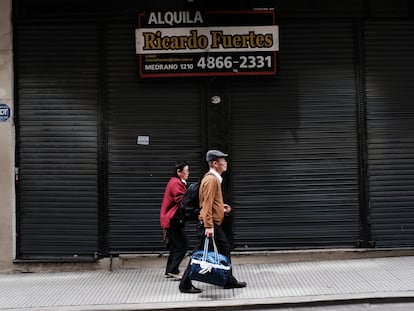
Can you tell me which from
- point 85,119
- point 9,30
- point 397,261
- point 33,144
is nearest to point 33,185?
point 33,144

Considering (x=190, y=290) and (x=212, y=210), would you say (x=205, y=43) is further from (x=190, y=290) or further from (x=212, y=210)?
(x=190, y=290)

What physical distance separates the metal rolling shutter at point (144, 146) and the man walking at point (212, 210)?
1902mm

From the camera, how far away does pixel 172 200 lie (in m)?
8.63

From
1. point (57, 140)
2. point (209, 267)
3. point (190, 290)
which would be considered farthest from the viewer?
point (57, 140)

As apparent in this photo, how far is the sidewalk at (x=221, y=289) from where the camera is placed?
24.8 ft

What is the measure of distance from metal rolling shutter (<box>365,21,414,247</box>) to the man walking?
3276 millimetres

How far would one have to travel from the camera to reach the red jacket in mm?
8594

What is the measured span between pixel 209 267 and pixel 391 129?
439cm

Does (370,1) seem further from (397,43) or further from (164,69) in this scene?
(164,69)

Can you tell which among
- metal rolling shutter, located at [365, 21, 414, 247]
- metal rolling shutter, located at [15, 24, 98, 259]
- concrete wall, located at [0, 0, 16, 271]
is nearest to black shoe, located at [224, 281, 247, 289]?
metal rolling shutter, located at [15, 24, 98, 259]

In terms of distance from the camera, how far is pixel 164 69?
976 centimetres

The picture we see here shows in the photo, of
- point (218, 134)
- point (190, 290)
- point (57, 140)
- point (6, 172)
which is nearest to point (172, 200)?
point (190, 290)

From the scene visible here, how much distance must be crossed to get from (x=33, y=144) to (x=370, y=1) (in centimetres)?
639

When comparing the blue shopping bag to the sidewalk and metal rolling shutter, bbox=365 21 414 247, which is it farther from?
metal rolling shutter, bbox=365 21 414 247
